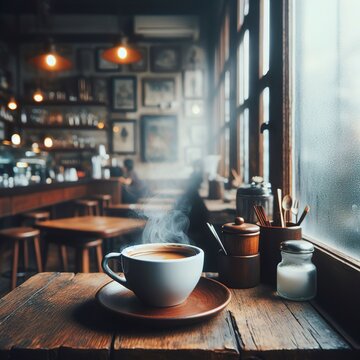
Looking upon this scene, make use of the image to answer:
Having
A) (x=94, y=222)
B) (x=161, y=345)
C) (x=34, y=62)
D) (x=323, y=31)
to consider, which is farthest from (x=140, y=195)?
(x=161, y=345)

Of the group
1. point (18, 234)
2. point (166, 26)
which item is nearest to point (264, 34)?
point (18, 234)

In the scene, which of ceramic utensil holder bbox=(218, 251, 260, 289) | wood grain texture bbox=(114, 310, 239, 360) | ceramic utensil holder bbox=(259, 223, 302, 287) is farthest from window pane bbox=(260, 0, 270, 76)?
wood grain texture bbox=(114, 310, 239, 360)

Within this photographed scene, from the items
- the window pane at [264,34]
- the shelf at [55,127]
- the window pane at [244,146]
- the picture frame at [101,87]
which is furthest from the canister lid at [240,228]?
the picture frame at [101,87]

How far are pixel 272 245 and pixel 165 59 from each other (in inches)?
305

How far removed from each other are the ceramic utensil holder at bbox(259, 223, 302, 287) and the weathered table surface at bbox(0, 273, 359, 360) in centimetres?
14

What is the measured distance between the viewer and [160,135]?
27.2ft

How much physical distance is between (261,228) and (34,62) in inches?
208

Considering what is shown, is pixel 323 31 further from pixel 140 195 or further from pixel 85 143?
pixel 85 143

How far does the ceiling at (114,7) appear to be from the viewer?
24.5 ft


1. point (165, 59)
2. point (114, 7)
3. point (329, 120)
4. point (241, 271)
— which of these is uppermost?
point (114, 7)

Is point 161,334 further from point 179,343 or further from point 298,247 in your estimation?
point 298,247

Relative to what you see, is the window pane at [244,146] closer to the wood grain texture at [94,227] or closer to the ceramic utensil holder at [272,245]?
the wood grain texture at [94,227]

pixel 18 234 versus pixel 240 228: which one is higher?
pixel 240 228

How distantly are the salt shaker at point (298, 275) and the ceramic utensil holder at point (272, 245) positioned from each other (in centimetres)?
11
